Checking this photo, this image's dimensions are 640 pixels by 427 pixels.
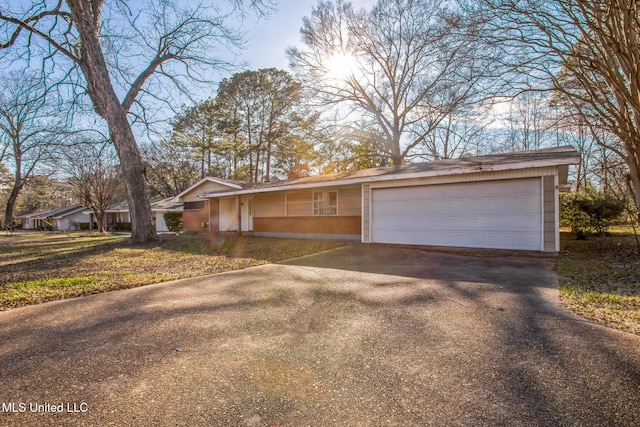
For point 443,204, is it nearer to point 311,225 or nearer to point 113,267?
point 311,225

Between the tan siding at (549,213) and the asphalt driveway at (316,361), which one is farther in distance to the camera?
the tan siding at (549,213)

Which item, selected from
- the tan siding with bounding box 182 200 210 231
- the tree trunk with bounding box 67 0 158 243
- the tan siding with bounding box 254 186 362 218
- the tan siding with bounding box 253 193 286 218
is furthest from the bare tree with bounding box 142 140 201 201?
the tree trunk with bounding box 67 0 158 243

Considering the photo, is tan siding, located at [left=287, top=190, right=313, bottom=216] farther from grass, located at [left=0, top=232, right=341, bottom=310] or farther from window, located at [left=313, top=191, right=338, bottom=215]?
grass, located at [left=0, top=232, right=341, bottom=310]

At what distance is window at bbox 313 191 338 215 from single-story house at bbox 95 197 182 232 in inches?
646

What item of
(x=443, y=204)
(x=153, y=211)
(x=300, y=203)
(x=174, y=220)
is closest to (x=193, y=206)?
(x=174, y=220)

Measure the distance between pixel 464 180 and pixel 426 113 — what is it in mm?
12621

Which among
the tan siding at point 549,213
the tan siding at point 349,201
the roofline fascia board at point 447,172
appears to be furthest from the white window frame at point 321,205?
the tan siding at point 549,213

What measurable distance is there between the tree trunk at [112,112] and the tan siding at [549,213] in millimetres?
13379

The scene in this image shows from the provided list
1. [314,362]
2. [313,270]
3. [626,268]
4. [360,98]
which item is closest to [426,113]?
[360,98]

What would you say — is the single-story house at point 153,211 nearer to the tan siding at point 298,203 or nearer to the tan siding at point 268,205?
the tan siding at point 268,205

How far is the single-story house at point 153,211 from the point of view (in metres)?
29.4

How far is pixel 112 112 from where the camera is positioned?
11.7m

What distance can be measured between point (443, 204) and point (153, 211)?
27.5 meters

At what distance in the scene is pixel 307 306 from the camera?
14.6 feet
